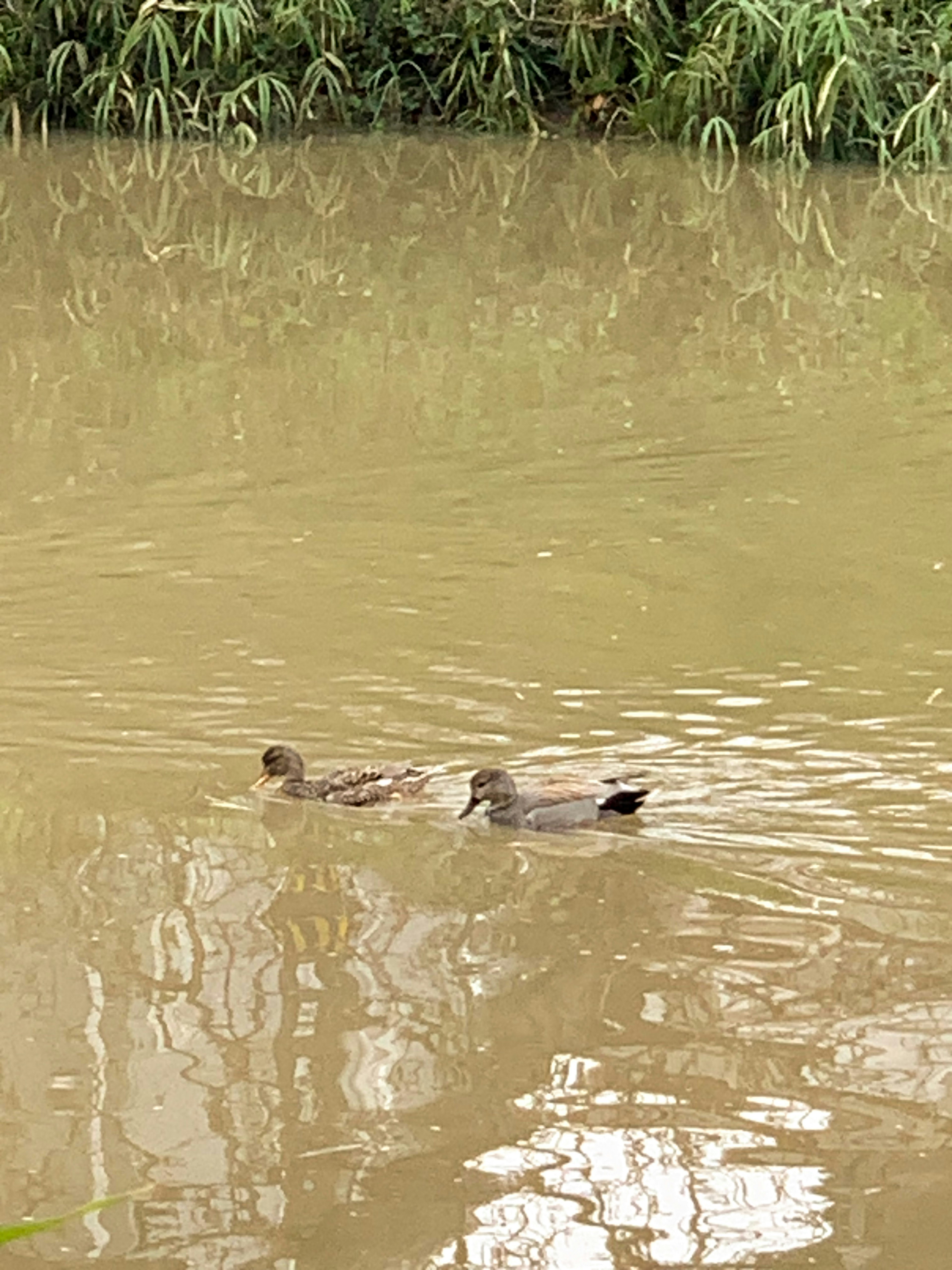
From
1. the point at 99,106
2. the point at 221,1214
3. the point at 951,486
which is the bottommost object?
the point at 221,1214

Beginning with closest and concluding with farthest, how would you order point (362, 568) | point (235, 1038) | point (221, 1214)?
point (221, 1214), point (235, 1038), point (362, 568)

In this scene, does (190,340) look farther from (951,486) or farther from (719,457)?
(951,486)

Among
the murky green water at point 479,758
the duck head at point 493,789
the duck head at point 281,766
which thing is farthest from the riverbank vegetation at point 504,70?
the duck head at point 493,789

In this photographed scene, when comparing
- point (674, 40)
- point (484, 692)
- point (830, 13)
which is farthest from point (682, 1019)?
point (674, 40)

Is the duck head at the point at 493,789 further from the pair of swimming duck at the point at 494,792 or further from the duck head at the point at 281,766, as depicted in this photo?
the duck head at the point at 281,766

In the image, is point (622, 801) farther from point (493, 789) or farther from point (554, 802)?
point (493, 789)

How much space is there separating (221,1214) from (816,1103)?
3.59ft

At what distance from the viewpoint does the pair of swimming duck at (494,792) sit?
17.4 ft

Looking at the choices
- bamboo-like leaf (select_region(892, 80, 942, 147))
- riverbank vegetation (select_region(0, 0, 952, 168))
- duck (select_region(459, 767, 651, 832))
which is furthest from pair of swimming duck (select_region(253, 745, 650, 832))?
bamboo-like leaf (select_region(892, 80, 942, 147))

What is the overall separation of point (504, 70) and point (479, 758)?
1266cm

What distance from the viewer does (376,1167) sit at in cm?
385

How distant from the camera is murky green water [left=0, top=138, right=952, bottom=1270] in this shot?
12.7 feet

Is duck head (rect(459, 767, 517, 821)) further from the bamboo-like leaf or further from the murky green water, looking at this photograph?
the bamboo-like leaf

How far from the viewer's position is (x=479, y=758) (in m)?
5.93
